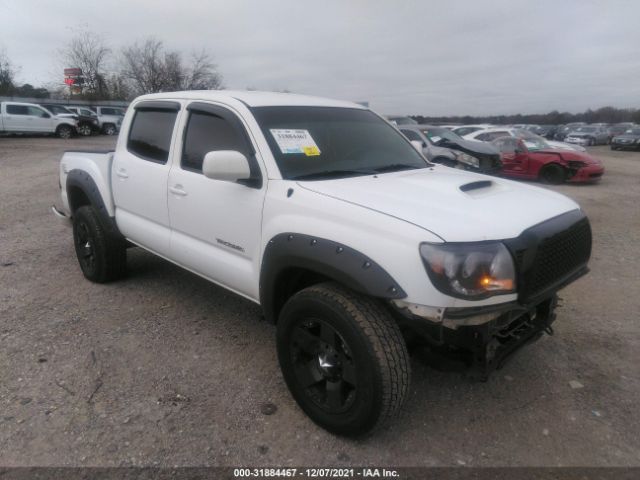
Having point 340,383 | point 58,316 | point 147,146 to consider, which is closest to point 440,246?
point 340,383

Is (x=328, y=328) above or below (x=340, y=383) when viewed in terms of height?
above

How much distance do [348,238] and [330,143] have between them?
1.11 m

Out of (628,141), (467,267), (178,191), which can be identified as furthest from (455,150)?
(628,141)

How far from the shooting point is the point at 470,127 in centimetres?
1833

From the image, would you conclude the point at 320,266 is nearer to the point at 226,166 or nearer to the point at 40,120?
the point at 226,166

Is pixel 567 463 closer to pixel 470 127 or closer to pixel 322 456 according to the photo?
pixel 322 456

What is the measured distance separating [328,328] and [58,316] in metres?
2.75

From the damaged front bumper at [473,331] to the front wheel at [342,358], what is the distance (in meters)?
0.17

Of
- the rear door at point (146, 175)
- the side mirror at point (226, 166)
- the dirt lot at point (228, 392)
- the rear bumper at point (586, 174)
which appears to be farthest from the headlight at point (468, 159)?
the side mirror at point (226, 166)

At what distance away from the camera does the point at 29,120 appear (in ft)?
78.4

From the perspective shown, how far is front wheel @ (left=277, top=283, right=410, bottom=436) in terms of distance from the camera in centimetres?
234

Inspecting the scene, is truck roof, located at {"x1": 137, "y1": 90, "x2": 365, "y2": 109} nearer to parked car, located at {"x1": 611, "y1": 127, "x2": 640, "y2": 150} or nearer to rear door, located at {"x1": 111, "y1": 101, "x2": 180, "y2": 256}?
rear door, located at {"x1": 111, "y1": 101, "x2": 180, "y2": 256}

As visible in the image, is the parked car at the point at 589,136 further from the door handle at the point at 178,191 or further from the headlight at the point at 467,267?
the headlight at the point at 467,267

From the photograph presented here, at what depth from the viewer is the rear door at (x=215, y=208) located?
119 inches
